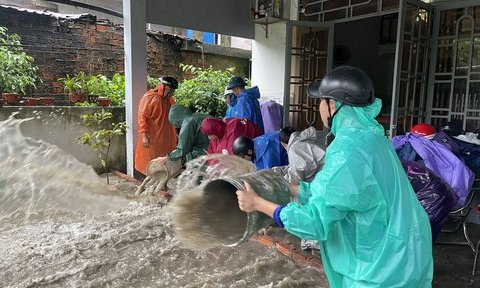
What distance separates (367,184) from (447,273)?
8.19ft

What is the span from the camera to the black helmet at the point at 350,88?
1567 mm

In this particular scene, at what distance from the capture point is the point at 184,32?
41.1ft

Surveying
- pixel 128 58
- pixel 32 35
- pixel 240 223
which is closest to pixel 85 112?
pixel 128 58

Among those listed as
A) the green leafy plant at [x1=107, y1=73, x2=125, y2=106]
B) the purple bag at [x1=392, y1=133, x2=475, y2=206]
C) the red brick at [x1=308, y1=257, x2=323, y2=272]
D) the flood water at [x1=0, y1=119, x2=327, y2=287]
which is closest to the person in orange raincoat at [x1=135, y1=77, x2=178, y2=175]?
the flood water at [x1=0, y1=119, x2=327, y2=287]

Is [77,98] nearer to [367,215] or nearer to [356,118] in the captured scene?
[356,118]

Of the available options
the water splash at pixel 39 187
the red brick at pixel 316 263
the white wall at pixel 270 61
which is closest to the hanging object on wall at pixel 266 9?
the white wall at pixel 270 61

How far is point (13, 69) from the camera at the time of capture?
6.30 m

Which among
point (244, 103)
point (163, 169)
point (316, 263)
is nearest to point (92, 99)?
point (163, 169)

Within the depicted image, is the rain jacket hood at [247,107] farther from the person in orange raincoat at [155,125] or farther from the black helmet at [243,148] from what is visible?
the black helmet at [243,148]

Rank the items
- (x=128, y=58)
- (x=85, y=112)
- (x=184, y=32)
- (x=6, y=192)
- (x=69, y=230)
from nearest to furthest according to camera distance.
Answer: (x=6, y=192) < (x=69, y=230) < (x=128, y=58) < (x=85, y=112) < (x=184, y=32)

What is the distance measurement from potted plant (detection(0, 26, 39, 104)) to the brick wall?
30 cm

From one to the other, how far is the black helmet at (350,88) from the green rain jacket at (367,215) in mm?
89

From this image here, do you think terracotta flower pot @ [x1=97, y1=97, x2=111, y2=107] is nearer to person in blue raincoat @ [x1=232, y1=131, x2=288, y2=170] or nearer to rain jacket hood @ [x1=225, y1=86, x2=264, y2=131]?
rain jacket hood @ [x1=225, y1=86, x2=264, y2=131]

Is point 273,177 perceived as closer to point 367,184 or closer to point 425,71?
point 367,184
